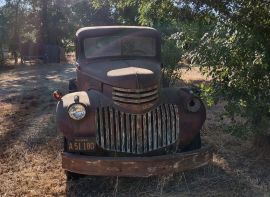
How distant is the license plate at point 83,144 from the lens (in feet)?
17.5

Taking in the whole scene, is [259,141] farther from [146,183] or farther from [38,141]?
[38,141]

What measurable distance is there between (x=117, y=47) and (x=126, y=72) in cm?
145

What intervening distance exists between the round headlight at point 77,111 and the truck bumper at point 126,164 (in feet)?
1.63

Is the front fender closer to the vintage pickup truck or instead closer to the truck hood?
the vintage pickup truck

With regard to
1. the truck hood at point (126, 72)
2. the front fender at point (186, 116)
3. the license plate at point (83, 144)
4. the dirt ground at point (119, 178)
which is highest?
the truck hood at point (126, 72)

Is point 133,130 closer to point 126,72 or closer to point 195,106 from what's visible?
point 126,72

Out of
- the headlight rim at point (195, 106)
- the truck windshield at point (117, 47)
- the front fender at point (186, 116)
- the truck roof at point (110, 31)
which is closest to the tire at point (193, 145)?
the front fender at point (186, 116)

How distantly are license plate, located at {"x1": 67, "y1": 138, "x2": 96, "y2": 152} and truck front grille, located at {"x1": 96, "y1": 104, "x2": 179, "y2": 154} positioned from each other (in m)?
0.09

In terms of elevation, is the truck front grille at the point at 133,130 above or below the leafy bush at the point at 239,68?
below

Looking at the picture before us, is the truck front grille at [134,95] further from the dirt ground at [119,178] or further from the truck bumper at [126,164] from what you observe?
the dirt ground at [119,178]

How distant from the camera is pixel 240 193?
5.32 m

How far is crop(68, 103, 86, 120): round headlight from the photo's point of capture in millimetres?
5340

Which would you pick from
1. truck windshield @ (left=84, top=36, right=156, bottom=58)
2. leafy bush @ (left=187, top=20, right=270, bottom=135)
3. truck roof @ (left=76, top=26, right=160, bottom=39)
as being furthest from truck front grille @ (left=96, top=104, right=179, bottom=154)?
truck roof @ (left=76, top=26, right=160, bottom=39)

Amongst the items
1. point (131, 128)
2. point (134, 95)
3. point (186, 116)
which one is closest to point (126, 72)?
point (134, 95)
